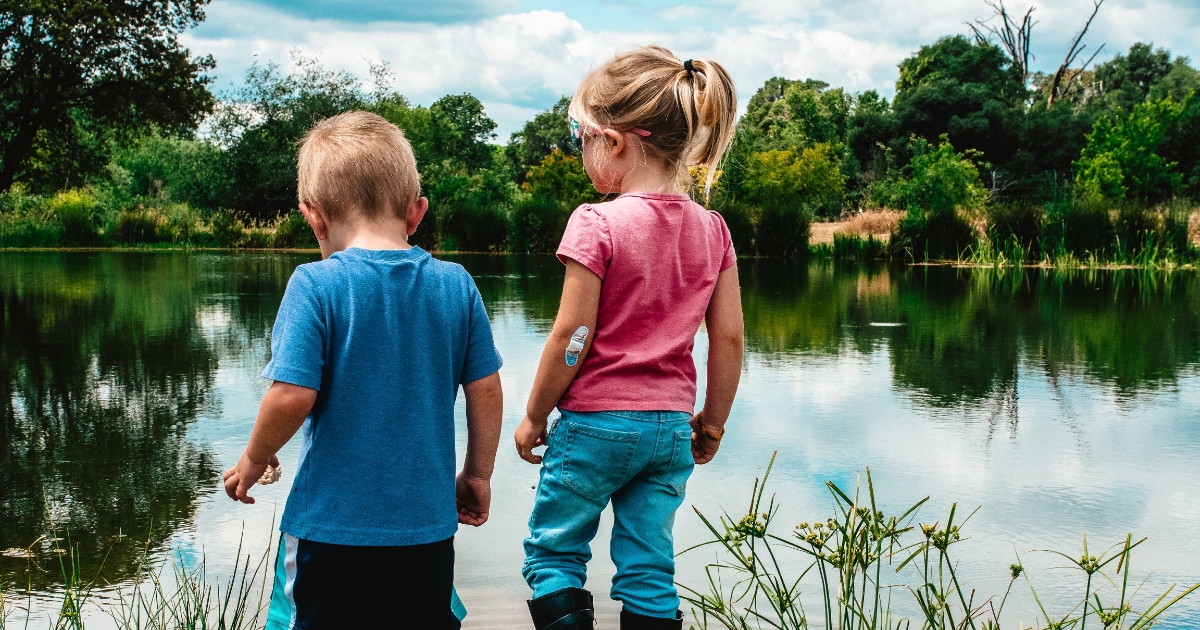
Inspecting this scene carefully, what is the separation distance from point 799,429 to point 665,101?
2.59 m

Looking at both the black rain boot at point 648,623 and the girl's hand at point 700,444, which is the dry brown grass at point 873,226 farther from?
the black rain boot at point 648,623

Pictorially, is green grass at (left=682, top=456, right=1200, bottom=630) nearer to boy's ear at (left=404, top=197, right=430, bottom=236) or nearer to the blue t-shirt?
the blue t-shirt

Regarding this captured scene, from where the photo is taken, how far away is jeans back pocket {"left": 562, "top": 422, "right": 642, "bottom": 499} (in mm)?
2033

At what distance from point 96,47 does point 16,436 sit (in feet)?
64.2

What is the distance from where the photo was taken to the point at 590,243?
6.66ft

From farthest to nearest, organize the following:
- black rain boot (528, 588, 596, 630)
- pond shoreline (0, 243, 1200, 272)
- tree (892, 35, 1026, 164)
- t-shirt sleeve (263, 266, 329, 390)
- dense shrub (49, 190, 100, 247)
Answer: tree (892, 35, 1026, 164) → dense shrub (49, 190, 100, 247) → pond shoreline (0, 243, 1200, 272) → black rain boot (528, 588, 596, 630) → t-shirt sleeve (263, 266, 329, 390)

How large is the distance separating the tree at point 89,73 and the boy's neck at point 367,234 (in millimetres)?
20652

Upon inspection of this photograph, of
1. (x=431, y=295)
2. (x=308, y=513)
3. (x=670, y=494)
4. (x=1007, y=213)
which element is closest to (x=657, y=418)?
(x=670, y=494)

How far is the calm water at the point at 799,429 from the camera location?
296 centimetres

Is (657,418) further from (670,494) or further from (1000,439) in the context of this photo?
(1000,439)

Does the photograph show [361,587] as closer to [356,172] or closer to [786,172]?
[356,172]

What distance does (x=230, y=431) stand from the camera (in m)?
4.30

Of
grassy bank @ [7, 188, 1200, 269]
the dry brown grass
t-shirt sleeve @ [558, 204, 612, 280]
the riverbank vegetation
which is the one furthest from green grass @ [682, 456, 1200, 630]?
the dry brown grass

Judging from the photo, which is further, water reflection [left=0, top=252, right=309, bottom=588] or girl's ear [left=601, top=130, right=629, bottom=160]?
water reflection [left=0, top=252, right=309, bottom=588]
